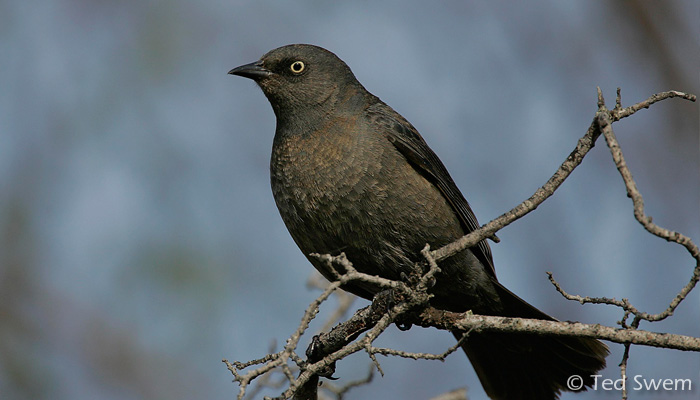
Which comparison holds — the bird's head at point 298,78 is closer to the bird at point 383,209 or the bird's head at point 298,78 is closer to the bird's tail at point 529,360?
the bird at point 383,209

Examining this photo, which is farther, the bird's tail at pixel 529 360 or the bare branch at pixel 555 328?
the bird's tail at pixel 529 360

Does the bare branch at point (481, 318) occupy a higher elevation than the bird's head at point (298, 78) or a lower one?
lower

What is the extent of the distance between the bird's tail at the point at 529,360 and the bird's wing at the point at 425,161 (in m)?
0.38

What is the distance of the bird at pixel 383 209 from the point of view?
544 cm

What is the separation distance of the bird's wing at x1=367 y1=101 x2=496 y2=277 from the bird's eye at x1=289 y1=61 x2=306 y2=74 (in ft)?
2.29

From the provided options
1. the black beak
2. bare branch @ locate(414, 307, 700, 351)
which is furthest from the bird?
bare branch @ locate(414, 307, 700, 351)

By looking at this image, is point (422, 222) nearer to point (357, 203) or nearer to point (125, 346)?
point (357, 203)

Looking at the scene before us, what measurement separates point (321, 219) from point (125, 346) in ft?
18.6

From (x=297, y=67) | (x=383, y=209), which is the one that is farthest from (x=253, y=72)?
(x=383, y=209)

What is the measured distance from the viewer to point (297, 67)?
21.0 ft

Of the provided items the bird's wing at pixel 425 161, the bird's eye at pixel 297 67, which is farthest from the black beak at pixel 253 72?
the bird's wing at pixel 425 161

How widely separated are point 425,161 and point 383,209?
679 mm

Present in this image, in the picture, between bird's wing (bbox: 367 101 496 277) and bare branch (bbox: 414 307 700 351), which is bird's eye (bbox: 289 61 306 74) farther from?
bare branch (bbox: 414 307 700 351)

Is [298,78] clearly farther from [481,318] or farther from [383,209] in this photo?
[481,318]
